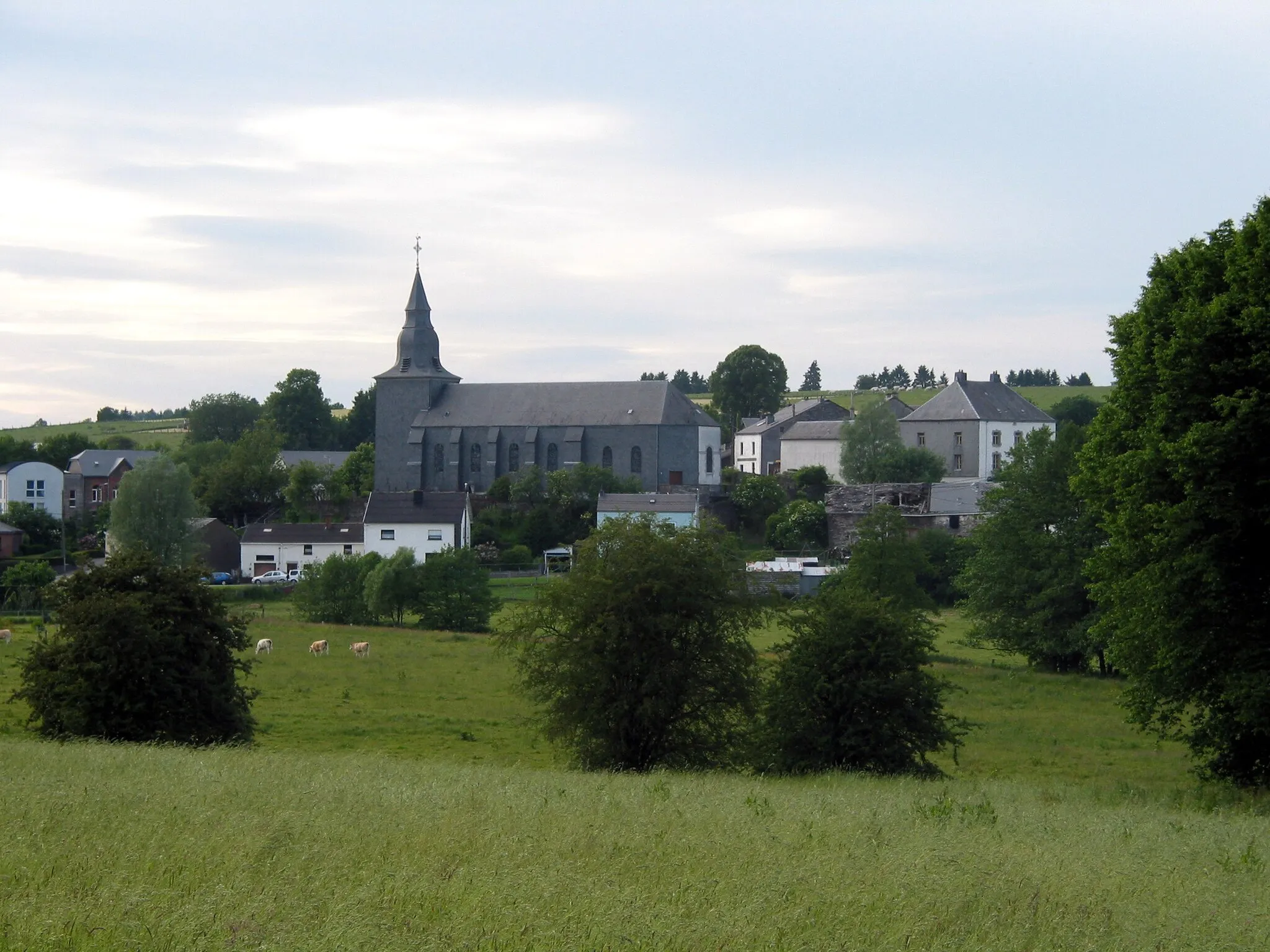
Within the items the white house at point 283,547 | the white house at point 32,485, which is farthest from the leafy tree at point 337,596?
the white house at point 32,485

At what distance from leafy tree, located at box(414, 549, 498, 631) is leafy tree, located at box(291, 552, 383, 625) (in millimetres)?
2772

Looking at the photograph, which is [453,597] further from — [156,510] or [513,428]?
[513,428]

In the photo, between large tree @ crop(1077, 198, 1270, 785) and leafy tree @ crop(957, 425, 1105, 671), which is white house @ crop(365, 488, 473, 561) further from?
large tree @ crop(1077, 198, 1270, 785)

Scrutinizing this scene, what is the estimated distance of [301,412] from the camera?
132 metres

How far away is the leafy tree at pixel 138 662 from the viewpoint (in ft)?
66.3

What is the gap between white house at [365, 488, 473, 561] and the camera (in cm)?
8019

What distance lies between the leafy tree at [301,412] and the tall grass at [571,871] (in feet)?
399

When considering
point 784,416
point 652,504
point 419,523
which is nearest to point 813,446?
point 784,416

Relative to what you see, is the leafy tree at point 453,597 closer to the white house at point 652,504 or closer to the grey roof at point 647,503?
the white house at point 652,504

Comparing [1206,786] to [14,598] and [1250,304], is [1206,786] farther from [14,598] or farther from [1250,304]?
[14,598]

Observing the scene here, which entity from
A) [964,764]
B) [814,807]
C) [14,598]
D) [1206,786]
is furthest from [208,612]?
[14,598]

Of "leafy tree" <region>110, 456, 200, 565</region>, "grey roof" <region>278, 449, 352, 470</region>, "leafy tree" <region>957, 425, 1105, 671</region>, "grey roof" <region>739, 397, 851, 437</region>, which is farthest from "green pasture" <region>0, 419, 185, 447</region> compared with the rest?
"leafy tree" <region>957, 425, 1105, 671</region>

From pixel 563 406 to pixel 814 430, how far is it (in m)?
23.5

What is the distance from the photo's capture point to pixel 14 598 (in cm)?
5591
